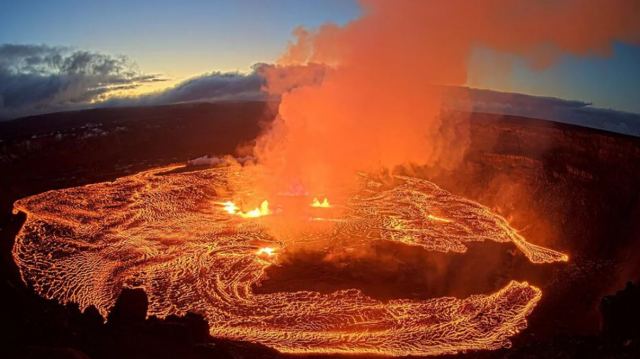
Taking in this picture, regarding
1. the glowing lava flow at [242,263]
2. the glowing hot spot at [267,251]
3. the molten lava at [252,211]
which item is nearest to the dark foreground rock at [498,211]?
the glowing lava flow at [242,263]

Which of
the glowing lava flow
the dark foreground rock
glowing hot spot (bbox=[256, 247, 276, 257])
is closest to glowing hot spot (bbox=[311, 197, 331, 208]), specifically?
the glowing lava flow

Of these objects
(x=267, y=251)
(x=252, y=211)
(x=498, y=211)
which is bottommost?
(x=267, y=251)

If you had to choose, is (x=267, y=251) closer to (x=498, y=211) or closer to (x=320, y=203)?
(x=320, y=203)

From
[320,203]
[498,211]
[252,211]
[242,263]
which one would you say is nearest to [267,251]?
[242,263]

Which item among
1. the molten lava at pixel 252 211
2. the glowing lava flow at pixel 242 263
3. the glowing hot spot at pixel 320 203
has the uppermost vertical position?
the glowing hot spot at pixel 320 203

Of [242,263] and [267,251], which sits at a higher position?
[267,251]

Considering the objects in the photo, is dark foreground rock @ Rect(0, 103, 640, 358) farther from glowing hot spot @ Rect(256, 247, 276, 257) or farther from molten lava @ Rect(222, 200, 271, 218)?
molten lava @ Rect(222, 200, 271, 218)

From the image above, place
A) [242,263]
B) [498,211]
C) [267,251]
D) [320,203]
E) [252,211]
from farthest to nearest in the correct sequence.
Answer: [498,211]
[320,203]
[252,211]
[267,251]
[242,263]

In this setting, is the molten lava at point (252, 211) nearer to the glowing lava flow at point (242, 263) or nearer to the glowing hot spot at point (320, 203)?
the glowing lava flow at point (242, 263)

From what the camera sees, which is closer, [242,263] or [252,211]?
[242,263]
